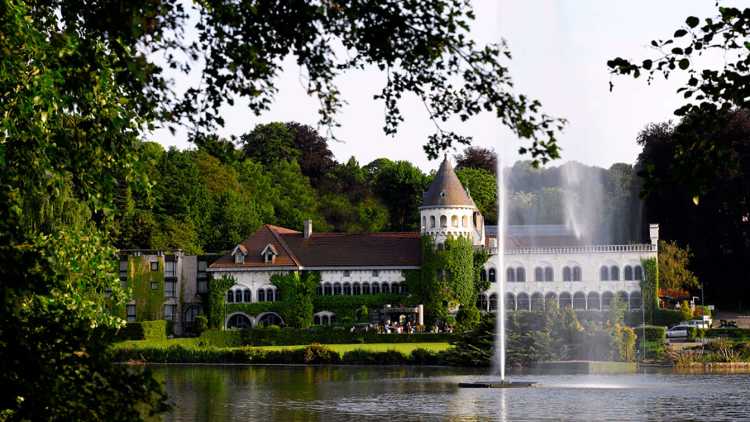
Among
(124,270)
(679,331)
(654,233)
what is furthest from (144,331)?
(654,233)

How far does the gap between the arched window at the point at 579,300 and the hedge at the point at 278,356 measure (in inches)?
921

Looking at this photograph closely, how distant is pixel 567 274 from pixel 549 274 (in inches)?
38.5

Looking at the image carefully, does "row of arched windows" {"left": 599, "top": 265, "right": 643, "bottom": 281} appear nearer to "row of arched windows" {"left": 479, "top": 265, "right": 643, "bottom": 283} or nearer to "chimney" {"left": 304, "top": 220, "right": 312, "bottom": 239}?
"row of arched windows" {"left": 479, "top": 265, "right": 643, "bottom": 283}

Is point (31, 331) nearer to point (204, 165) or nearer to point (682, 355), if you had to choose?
point (682, 355)

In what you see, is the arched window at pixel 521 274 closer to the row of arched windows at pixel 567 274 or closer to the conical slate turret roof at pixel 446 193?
the row of arched windows at pixel 567 274

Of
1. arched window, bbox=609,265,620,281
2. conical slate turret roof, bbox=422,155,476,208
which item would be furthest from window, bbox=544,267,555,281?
conical slate turret roof, bbox=422,155,476,208

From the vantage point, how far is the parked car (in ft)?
174

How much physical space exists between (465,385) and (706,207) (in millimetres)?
34754

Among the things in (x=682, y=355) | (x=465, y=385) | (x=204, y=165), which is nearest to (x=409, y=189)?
(x=204, y=165)

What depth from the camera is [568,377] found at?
36.0 m

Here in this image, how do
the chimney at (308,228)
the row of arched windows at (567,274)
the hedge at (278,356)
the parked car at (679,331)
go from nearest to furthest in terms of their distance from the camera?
the hedge at (278,356) < the parked car at (679,331) < the row of arched windows at (567,274) < the chimney at (308,228)

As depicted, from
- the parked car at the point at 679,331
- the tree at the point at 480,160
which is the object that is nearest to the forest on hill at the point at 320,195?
the tree at the point at 480,160

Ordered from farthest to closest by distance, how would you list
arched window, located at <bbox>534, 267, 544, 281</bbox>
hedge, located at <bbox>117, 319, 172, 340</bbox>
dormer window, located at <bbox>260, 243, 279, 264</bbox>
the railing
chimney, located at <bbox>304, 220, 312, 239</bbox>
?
chimney, located at <bbox>304, 220, 312, 239</bbox>
arched window, located at <bbox>534, 267, 544, 281</bbox>
dormer window, located at <bbox>260, 243, 279, 264</bbox>
the railing
hedge, located at <bbox>117, 319, 172, 340</bbox>

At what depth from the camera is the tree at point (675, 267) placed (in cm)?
6400
